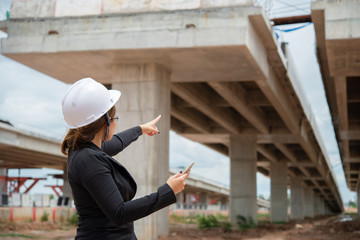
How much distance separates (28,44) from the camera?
49.9ft

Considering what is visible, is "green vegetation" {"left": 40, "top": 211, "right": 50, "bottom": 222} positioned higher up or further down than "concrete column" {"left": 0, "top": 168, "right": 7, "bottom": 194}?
further down

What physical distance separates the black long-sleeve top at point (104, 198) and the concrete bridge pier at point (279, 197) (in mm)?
41947

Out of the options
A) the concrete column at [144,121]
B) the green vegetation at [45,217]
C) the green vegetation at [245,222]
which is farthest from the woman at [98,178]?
the green vegetation at [245,222]

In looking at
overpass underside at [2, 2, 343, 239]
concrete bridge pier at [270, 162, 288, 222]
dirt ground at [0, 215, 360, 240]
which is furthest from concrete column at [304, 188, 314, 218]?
overpass underside at [2, 2, 343, 239]

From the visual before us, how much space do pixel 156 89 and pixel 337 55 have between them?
583cm

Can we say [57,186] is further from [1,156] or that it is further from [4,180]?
[1,156]

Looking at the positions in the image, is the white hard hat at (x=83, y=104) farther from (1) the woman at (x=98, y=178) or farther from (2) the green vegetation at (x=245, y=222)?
(2) the green vegetation at (x=245, y=222)

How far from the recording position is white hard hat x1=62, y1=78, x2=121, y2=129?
8.50ft

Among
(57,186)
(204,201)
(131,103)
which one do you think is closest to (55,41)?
(131,103)

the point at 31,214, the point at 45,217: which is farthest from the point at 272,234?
the point at 31,214

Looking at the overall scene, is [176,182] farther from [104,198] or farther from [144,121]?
[144,121]

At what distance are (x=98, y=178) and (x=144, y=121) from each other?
1262cm

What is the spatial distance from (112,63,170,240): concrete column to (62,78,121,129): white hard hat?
1207 cm

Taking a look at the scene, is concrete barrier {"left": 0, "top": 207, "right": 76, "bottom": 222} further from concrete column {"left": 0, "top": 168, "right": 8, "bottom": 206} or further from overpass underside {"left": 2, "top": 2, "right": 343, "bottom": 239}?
overpass underside {"left": 2, "top": 2, "right": 343, "bottom": 239}
